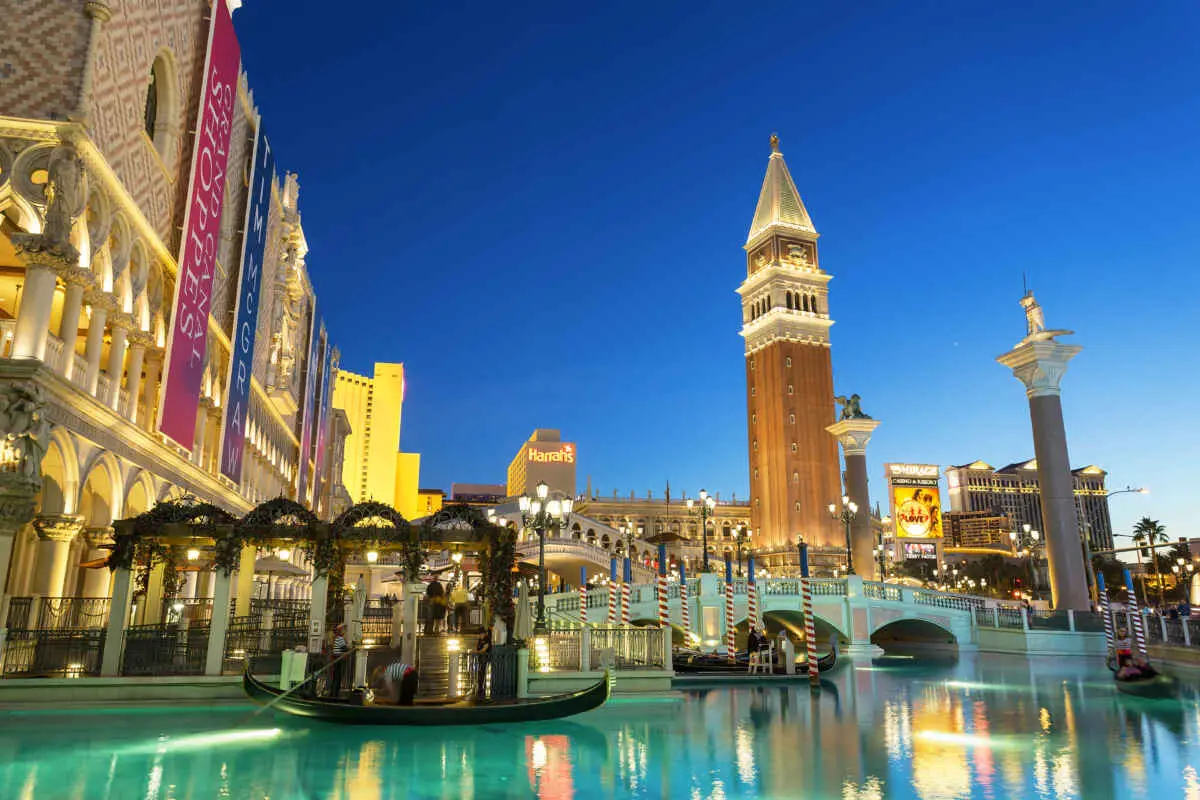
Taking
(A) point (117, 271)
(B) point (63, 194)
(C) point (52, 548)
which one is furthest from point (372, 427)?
(B) point (63, 194)

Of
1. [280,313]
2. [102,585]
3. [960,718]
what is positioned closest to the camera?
[960,718]

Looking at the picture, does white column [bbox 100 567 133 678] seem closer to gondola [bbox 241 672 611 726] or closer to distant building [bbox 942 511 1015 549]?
gondola [bbox 241 672 611 726]

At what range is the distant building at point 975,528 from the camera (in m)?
137

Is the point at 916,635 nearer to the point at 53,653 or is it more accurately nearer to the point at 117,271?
the point at 53,653

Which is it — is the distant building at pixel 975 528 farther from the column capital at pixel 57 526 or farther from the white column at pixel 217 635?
the column capital at pixel 57 526

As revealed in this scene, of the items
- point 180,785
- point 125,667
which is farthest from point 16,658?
point 180,785

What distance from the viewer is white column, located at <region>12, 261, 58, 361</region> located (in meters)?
16.6

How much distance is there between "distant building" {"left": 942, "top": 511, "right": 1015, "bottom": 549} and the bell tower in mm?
63915

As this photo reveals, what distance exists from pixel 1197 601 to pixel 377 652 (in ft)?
245

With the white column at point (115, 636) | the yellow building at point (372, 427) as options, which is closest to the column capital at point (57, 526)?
the white column at point (115, 636)

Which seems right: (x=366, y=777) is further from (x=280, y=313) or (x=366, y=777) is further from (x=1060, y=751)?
(x=280, y=313)

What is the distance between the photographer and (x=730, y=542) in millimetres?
100812

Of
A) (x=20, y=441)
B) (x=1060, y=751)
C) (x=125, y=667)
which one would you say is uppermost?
(x=20, y=441)

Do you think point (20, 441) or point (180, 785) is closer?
point (180, 785)
